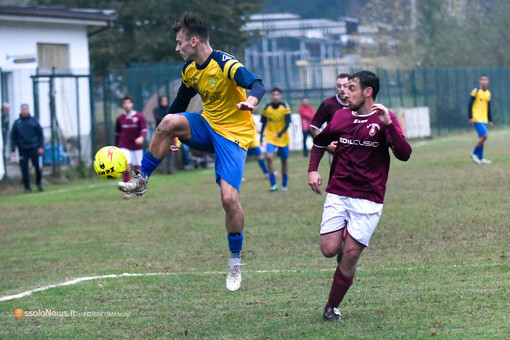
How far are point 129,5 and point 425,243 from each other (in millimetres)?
29083

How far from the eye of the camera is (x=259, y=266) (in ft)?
33.4

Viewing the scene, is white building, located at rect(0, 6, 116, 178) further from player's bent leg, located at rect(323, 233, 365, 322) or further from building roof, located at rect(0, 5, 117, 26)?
player's bent leg, located at rect(323, 233, 365, 322)

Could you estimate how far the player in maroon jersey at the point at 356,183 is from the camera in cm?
677

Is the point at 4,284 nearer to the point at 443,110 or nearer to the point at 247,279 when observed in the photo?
the point at 247,279

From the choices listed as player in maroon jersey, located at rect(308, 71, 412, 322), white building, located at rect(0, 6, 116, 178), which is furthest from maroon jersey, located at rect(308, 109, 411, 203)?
white building, located at rect(0, 6, 116, 178)

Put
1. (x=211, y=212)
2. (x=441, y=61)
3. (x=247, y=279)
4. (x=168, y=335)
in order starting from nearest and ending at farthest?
(x=168, y=335), (x=247, y=279), (x=211, y=212), (x=441, y=61)

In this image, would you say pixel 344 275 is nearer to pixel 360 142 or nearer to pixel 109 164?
pixel 360 142

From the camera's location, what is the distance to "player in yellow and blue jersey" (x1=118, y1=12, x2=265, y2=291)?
767cm

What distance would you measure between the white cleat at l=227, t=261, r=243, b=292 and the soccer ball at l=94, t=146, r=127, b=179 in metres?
1.49

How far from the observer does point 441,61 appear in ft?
169

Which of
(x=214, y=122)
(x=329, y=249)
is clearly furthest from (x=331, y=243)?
(x=214, y=122)

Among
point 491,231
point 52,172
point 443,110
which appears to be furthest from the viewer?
point 443,110

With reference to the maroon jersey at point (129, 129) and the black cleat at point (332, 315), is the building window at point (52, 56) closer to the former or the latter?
the maroon jersey at point (129, 129)

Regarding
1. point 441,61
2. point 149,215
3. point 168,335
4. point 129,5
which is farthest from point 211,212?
point 441,61
